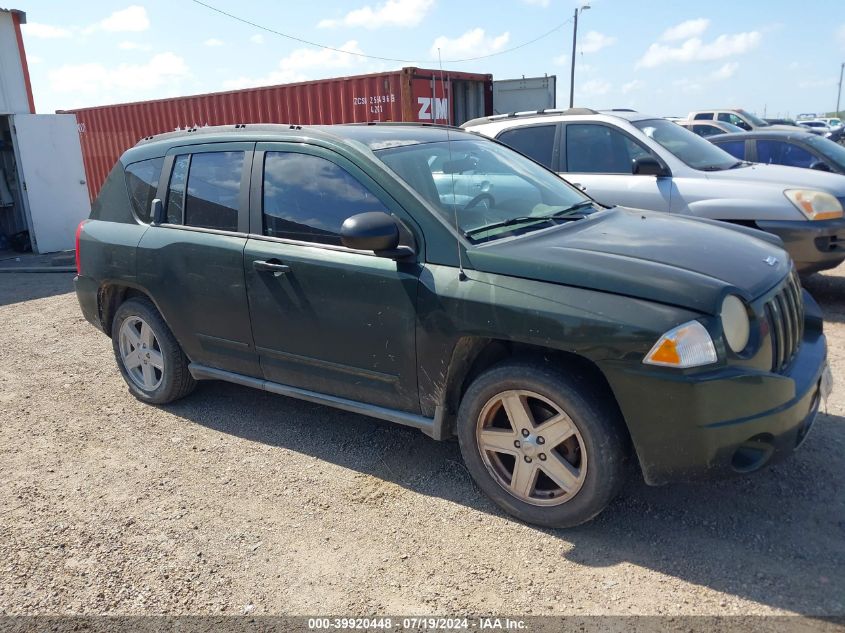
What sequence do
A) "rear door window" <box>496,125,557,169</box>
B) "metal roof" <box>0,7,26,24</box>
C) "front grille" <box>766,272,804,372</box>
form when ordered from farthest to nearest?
"metal roof" <box>0,7,26,24</box> < "rear door window" <box>496,125,557,169</box> < "front grille" <box>766,272,804,372</box>

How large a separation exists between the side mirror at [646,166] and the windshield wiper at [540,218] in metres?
2.41

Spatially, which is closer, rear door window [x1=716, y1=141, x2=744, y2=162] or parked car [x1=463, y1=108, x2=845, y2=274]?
parked car [x1=463, y1=108, x2=845, y2=274]

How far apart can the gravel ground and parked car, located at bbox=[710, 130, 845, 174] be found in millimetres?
5108

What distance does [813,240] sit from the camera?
19.7 feet

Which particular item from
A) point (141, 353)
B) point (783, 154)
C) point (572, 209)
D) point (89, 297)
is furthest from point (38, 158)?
point (783, 154)

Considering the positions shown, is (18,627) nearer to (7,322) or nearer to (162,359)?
(162,359)

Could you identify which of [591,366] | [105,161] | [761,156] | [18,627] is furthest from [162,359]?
[105,161]

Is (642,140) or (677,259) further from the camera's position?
(642,140)

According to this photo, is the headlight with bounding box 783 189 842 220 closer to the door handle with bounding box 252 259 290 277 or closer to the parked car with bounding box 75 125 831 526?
the parked car with bounding box 75 125 831 526

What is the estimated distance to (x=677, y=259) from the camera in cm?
305

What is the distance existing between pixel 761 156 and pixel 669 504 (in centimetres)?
709

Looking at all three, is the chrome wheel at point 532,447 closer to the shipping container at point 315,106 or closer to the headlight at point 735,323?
the headlight at point 735,323

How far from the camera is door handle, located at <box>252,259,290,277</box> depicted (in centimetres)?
371

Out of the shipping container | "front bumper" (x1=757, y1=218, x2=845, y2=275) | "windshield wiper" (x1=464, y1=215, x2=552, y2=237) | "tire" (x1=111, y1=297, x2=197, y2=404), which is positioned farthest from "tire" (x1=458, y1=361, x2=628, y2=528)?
the shipping container
